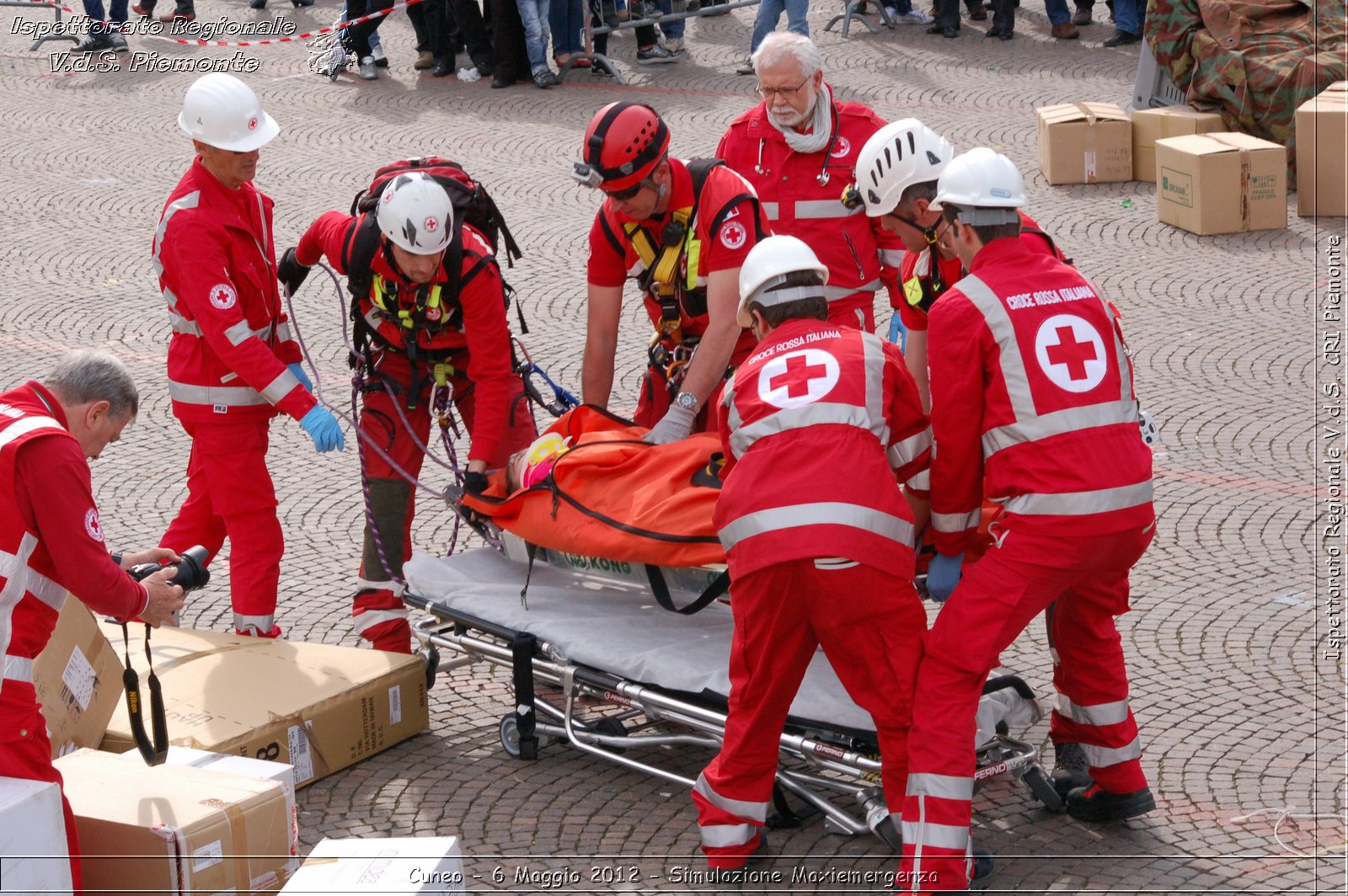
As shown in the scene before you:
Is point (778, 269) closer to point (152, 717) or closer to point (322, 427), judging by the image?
point (322, 427)

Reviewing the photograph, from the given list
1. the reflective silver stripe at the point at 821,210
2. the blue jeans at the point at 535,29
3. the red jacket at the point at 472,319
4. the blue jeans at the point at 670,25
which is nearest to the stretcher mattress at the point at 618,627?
the red jacket at the point at 472,319

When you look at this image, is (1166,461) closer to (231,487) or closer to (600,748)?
(600,748)

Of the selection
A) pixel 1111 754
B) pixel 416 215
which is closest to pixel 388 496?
pixel 416 215

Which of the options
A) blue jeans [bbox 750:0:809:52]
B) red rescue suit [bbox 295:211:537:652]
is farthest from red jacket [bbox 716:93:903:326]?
blue jeans [bbox 750:0:809:52]

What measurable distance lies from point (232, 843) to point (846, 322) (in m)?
3.23

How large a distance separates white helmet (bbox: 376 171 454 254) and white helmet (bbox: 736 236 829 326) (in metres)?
1.42

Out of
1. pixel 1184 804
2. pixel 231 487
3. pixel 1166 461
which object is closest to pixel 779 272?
pixel 1184 804

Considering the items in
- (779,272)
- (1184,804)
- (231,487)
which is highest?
(779,272)

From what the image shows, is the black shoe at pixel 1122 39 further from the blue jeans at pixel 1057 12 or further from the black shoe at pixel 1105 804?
the black shoe at pixel 1105 804

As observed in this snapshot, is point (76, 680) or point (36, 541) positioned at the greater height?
point (36, 541)

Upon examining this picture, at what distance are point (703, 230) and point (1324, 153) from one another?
684 cm

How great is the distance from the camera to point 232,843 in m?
4.27

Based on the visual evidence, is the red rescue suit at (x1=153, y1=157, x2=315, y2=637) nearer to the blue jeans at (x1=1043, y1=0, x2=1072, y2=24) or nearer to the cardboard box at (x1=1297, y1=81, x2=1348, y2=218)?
the cardboard box at (x1=1297, y1=81, x2=1348, y2=218)

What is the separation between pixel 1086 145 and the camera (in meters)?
11.5
